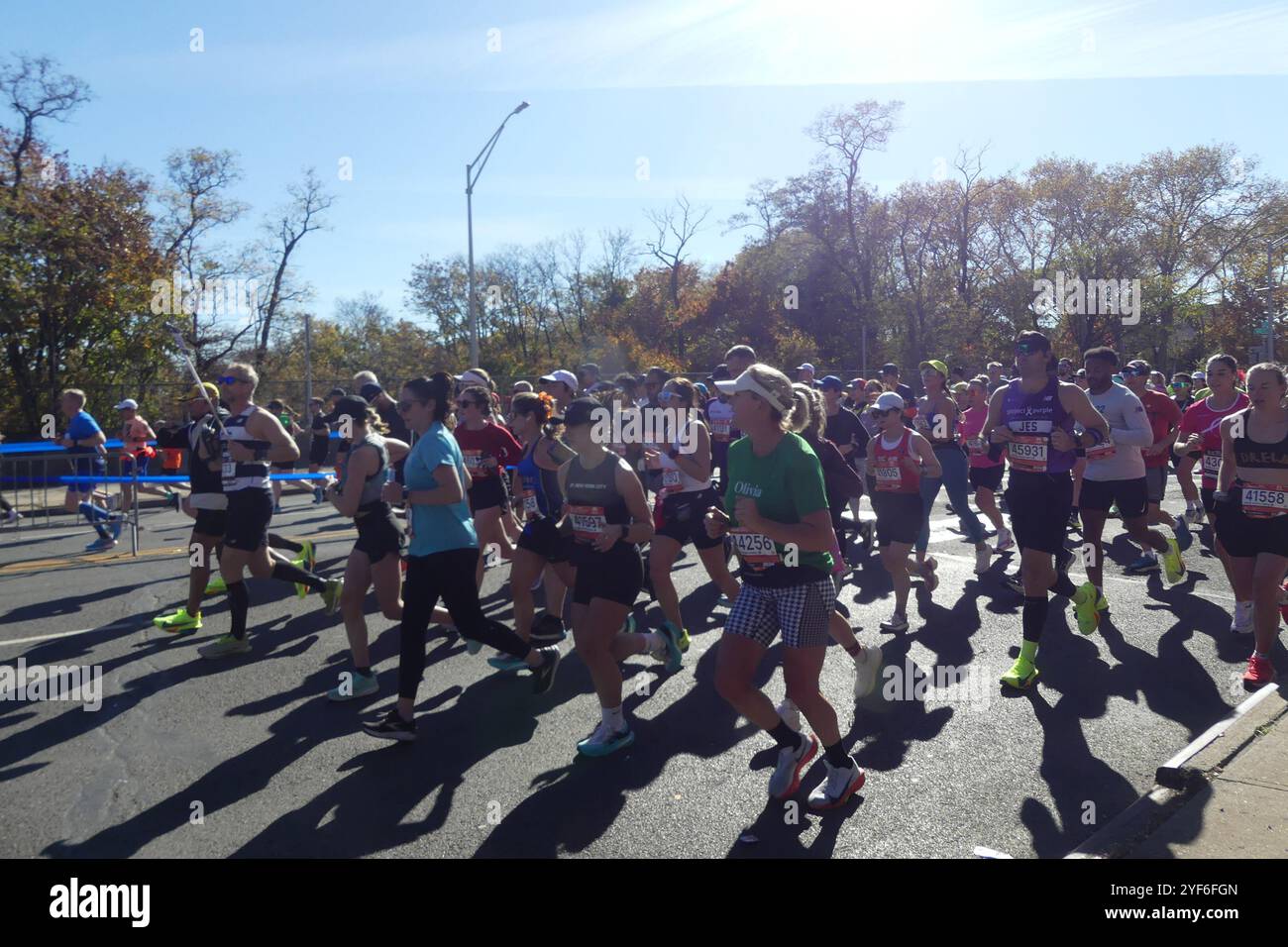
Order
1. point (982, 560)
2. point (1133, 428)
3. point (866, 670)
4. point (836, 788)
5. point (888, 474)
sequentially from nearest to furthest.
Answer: point (836, 788), point (866, 670), point (1133, 428), point (888, 474), point (982, 560)

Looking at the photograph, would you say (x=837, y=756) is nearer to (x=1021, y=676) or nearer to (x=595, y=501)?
(x=595, y=501)

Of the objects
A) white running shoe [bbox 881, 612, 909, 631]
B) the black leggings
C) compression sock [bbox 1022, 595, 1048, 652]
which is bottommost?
white running shoe [bbox 881, 612, 909, 631]

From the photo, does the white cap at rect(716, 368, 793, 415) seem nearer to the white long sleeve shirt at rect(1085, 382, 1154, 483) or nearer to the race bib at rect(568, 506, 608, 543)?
the race bib at rect(568, 506, 608, 543)

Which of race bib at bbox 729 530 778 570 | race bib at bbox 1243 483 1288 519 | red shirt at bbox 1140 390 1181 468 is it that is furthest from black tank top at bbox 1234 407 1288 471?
red shirt at bbox 1140 390 1181 468

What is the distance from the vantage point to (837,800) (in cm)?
414

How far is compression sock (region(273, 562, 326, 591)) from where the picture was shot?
284 inches

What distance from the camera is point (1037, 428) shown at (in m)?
5.92

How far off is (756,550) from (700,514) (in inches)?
104

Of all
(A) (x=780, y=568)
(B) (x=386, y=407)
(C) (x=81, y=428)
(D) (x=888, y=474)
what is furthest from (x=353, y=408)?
(C) (x=81, y=428)

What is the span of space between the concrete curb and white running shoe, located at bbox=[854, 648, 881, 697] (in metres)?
1.64

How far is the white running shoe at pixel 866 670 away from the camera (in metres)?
5.59

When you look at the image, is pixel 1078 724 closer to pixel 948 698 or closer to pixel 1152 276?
pixel 948 698

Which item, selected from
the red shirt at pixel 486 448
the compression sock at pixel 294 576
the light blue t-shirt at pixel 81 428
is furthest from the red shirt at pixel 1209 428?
the light blue t-shirt at pixel 81 428
